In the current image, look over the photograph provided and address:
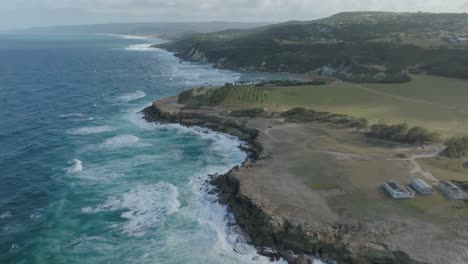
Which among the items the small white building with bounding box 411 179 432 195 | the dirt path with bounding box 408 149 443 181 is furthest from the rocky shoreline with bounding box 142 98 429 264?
the dirt path with bounding box 408 149 443 181

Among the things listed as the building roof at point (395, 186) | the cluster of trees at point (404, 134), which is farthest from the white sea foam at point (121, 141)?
the building roof at point (395, 186)

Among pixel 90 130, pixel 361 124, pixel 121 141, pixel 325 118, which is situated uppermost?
pixel 361 124

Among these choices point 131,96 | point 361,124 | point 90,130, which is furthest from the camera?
point 131,96

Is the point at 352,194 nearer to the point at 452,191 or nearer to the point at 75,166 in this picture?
the point at 452,191

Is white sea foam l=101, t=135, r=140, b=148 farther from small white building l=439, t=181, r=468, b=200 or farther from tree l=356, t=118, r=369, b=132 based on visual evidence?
small white building l=439, t=181, r=468, b=200

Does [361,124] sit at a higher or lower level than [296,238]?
higher

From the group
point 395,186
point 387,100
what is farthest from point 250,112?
point 395,186

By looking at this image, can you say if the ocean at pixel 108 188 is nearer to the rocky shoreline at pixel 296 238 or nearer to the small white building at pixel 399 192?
the rocky shoreline at pixel 296 238

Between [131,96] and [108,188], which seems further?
[131,96]
